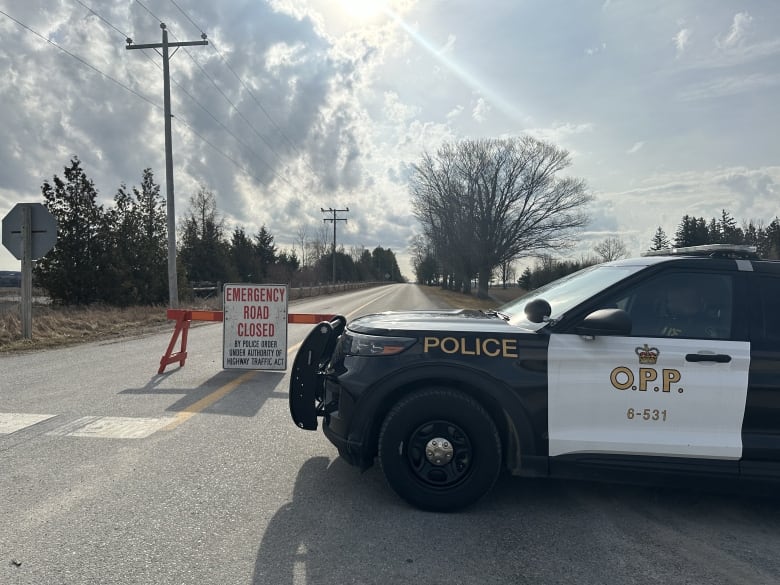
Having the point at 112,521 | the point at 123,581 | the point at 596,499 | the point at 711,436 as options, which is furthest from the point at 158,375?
the point at 711,436

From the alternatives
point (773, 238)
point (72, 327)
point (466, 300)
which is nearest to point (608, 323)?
point (72, 327)

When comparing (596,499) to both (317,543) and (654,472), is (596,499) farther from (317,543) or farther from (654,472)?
(317,543)

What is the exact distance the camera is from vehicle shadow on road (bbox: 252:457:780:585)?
2.71 metres

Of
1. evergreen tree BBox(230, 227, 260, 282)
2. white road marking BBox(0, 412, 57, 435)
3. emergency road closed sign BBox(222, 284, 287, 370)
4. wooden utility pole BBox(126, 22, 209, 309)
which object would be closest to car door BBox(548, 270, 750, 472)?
white road marking BBox(0, 412, 57, 435)

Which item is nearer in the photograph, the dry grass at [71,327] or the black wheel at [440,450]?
the black wheel at [440,450]

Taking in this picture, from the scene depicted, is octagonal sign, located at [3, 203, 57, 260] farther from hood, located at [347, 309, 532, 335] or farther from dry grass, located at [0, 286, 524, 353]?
hood, located at [347, 309, 532, 335]

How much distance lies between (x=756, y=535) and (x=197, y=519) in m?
3.52

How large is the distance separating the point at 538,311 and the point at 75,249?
23503mm

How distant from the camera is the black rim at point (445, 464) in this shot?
337 cm

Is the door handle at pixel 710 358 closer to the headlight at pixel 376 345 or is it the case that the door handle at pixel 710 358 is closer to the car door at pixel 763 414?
the car door at pixel 763 414

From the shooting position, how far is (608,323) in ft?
10.5

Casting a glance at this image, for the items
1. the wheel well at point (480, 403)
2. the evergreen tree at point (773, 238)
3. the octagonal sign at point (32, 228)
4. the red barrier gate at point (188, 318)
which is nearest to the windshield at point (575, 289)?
the wheel well at point (480, 403)

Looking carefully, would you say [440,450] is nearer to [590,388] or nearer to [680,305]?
[590,388]

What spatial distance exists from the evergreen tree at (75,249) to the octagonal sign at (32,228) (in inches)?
434
